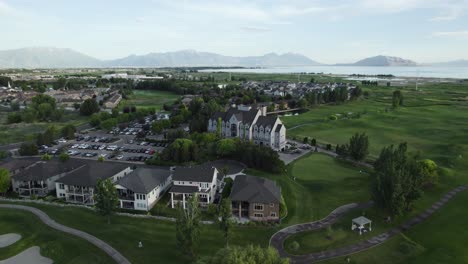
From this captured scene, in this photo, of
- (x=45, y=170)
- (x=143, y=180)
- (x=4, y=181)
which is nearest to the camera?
(x=143, y=180)

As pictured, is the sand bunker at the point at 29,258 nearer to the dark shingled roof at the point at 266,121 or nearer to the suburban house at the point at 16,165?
the suburban house at the point at 16,165

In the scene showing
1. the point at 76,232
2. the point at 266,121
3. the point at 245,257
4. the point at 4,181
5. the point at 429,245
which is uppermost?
the point at 266,121

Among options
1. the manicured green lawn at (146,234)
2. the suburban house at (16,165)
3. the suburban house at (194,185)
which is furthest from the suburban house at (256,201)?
the suburban house at (16,165)

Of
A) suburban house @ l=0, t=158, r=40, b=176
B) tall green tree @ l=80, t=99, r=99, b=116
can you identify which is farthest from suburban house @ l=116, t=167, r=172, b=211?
tall green tree @ l=80, t=99, r=99, b=116

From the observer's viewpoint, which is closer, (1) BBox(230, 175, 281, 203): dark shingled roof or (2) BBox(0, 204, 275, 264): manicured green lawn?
(2) BBox(0, 204, 275, 264): manicured green lawn

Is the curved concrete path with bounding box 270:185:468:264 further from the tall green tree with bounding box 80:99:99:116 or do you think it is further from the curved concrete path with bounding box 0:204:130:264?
the tall green tree with bounding box 80:99:99:116

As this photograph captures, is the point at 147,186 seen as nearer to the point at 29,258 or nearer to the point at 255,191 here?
the point at 255,191

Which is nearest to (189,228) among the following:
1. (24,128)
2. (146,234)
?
(146,234)

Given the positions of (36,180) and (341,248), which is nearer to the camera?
(341,248)
